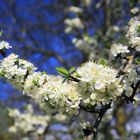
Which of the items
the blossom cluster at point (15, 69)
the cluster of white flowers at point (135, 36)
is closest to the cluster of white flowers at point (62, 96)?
the blossom cluster at point (15, 69)

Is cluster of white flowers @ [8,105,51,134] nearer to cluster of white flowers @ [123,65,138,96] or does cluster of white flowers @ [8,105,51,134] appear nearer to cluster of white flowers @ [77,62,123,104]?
cluster of white flowers @ [123,65,138,96]

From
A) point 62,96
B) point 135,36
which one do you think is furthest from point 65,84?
point 135,36

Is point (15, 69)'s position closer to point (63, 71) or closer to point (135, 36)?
point (63, 71)

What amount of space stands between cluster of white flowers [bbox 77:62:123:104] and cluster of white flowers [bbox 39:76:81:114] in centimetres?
8

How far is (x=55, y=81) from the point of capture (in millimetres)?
2350

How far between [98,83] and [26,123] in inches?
193

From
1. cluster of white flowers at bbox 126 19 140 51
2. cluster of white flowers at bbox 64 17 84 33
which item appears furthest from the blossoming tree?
cluster of white flowers at bbox 64 17 84 33

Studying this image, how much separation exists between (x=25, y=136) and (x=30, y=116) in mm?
736

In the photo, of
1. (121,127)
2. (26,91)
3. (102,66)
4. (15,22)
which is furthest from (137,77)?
(15,22)

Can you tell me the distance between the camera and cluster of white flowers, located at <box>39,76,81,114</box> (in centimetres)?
223

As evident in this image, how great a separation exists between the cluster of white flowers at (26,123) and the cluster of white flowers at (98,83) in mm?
4476

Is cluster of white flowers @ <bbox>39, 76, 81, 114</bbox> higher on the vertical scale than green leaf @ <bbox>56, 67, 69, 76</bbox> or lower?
lower

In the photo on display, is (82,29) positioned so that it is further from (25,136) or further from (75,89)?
(75,89)

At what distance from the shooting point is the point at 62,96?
7.34 ft
